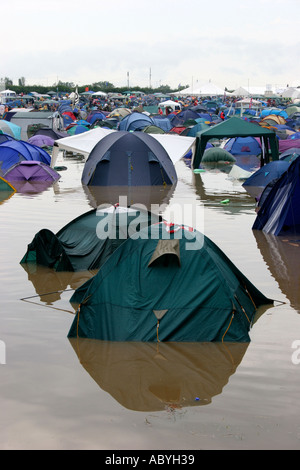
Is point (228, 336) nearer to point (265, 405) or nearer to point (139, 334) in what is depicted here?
point (139, 334)

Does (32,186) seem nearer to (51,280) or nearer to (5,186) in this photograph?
(5,186)

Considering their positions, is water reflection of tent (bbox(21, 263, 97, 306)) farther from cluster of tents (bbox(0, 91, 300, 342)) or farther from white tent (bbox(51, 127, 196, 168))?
white tent (bbox(51, 127, 196, 168))

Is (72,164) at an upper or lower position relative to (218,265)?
lower

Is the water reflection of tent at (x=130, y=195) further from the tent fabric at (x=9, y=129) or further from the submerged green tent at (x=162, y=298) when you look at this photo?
the tent fabric at (x=9, y=129)

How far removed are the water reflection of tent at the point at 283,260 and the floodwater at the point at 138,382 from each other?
87 mm

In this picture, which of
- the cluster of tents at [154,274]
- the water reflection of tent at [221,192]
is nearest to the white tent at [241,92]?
the water reflection of tent at [221,192]

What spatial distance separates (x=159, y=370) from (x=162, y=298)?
1200 mm

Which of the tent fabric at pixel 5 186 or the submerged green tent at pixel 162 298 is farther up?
the submerged green tent at pixel 162 298

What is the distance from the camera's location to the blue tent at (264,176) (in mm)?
23016

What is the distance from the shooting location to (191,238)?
9.65m

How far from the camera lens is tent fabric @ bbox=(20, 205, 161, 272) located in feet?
41.6

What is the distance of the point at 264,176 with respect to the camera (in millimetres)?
24047
